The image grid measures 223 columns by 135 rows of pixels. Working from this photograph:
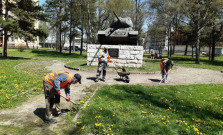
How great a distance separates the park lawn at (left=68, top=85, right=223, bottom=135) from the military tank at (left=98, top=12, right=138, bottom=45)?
7.02 metres

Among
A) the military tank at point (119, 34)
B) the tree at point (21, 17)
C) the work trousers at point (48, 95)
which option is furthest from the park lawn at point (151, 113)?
the tree at point (21, 17)

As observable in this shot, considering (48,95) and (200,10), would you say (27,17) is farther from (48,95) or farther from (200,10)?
(200,10)

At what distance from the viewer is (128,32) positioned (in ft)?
42.8

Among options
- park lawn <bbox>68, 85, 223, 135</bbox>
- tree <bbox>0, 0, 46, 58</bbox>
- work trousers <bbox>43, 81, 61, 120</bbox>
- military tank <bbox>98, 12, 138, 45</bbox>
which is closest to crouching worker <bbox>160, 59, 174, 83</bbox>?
park lawn <bbox>68, 85, 223, 135</bbox>

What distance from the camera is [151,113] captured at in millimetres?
4617

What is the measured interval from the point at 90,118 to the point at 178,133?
2080 mm

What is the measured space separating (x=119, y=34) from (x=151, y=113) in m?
9.48

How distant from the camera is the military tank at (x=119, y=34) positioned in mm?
13097

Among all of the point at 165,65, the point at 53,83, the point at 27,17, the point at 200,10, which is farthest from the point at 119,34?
the point at 200,10

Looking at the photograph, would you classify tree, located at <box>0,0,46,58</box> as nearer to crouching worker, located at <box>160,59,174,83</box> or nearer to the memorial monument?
the memorial monument

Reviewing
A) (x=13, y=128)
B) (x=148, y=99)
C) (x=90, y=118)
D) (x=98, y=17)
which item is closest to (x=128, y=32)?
(x=148, y=99)

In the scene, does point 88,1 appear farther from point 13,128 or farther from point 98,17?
point 13,128

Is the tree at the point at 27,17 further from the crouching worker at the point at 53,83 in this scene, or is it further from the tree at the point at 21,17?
the crouching worker at the point at 53,83

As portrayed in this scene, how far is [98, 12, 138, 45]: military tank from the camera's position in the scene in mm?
13097
